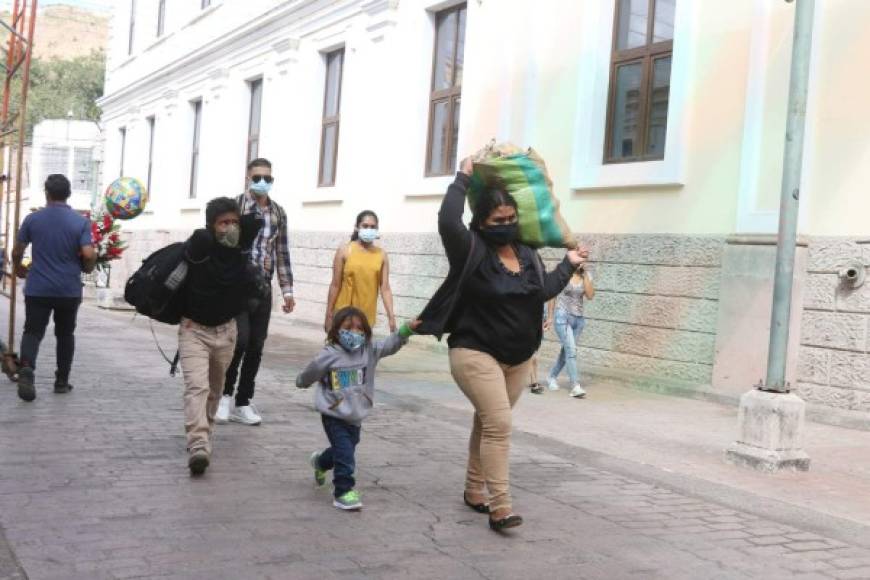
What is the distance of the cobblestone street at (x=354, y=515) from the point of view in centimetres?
415

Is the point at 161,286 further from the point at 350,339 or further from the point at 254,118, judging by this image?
the point at 254,118

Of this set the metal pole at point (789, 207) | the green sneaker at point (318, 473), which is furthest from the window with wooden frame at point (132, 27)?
the green sneaker at point (318, 473)

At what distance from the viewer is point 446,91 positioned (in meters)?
15.1

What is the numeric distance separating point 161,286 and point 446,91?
1016 cm

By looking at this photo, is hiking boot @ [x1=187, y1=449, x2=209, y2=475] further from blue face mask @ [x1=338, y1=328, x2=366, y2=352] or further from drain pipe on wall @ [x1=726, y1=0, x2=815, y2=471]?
drain pipe on wall @ [x1=726, y1=0, x2=815, y2=471]

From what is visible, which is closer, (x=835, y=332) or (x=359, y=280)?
(x=359, y=280)

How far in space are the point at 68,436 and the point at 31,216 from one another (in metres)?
2.18

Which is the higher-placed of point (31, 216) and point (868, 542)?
point (31, 216)

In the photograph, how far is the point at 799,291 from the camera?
9.35 m

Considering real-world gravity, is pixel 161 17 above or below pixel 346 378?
above

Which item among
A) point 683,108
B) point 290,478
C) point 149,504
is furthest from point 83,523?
point 683,108

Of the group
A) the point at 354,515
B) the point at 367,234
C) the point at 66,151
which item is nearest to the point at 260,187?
the point at 367,234

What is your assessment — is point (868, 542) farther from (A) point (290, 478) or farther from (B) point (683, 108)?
(B) point (683, 108)

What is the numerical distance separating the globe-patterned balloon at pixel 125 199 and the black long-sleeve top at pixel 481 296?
15175 mm
